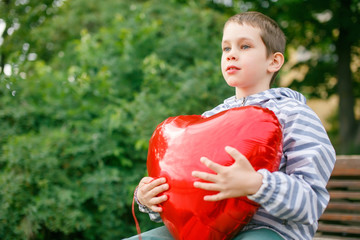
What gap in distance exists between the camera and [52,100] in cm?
317

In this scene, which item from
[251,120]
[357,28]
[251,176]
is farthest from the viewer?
[357,28]

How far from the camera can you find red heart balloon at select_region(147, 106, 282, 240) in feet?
4.12

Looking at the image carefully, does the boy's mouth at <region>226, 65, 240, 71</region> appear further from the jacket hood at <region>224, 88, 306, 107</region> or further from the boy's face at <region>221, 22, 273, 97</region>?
the jacket hood at <region>224, 88, 306, 107</region>

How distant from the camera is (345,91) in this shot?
8078mm

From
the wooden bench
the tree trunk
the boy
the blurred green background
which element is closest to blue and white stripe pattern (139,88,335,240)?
the boy

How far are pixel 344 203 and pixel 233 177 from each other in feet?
5.61

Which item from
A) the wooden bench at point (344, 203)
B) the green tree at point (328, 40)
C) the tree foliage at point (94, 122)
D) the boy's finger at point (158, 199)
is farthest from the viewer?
the green tree at point (328, 40)

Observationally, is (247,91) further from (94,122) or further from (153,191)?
(94,122)

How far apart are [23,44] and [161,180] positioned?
3453mm

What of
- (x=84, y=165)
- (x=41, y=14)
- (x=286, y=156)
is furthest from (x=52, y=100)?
(x=286, y=156)

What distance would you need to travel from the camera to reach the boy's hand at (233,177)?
3.77 ft

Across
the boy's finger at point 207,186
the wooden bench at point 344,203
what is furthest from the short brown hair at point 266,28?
the wooden bench at point 344,203

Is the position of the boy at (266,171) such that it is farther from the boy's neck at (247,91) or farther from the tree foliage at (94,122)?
the tree foliage at (94,122)

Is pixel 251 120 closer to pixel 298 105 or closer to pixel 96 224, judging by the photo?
pixel 298 105
